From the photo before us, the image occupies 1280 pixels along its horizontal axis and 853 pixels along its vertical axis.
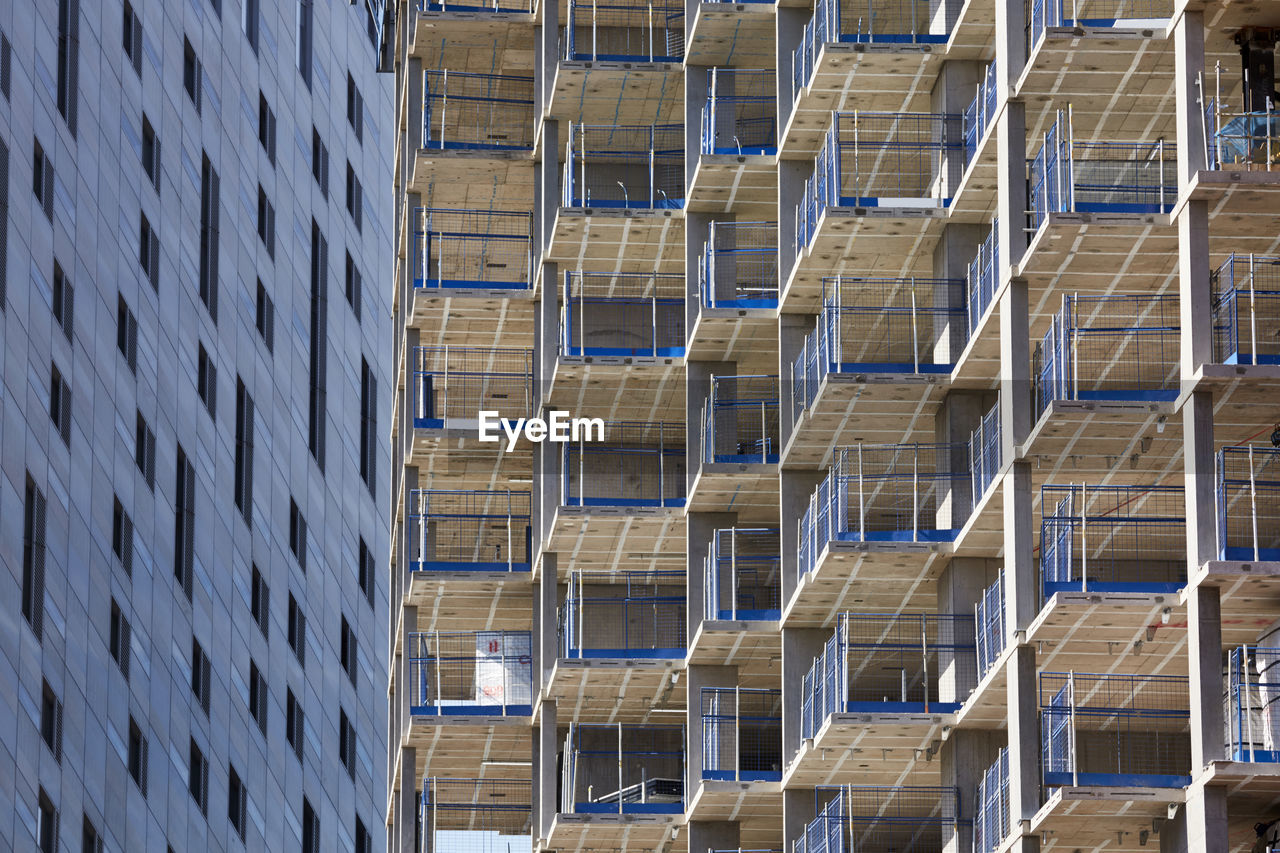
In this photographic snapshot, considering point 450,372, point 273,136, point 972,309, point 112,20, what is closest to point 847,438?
point 972,309

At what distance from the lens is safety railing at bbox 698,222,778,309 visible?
46.6 meters

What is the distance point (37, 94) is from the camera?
2410 inches

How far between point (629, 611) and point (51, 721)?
14407 millimetres

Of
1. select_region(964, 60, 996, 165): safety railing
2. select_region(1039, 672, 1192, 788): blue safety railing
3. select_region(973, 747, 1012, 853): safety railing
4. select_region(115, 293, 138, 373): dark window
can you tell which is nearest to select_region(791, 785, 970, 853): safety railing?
select_region(973, 747, 1012, 853): safety railing

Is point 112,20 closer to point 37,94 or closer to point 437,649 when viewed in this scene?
point 37,94

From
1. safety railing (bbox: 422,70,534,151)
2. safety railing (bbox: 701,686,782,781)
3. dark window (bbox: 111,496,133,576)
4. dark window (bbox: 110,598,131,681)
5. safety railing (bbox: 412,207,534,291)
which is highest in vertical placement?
safety railing (bbox: 422,70,534,151)

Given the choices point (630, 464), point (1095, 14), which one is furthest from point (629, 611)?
point (1095, 14)

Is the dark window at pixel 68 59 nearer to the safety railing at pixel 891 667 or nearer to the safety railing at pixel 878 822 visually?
the safety railing at pixel 891 667

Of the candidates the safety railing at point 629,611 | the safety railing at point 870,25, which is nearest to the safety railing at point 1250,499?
the safety railing at point 870,25

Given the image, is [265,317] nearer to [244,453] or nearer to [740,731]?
[244,453]

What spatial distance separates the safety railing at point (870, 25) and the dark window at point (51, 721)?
914 inches

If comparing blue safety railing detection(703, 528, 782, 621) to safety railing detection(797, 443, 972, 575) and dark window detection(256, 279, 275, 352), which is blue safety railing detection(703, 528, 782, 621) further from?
dark window detection(256, 279, 275, 352)

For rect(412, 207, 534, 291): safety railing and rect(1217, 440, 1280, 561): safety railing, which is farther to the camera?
rect(412, 207, 534, 291): safety railing

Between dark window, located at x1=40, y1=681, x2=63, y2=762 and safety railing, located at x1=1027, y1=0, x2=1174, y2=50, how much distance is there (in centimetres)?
3063
